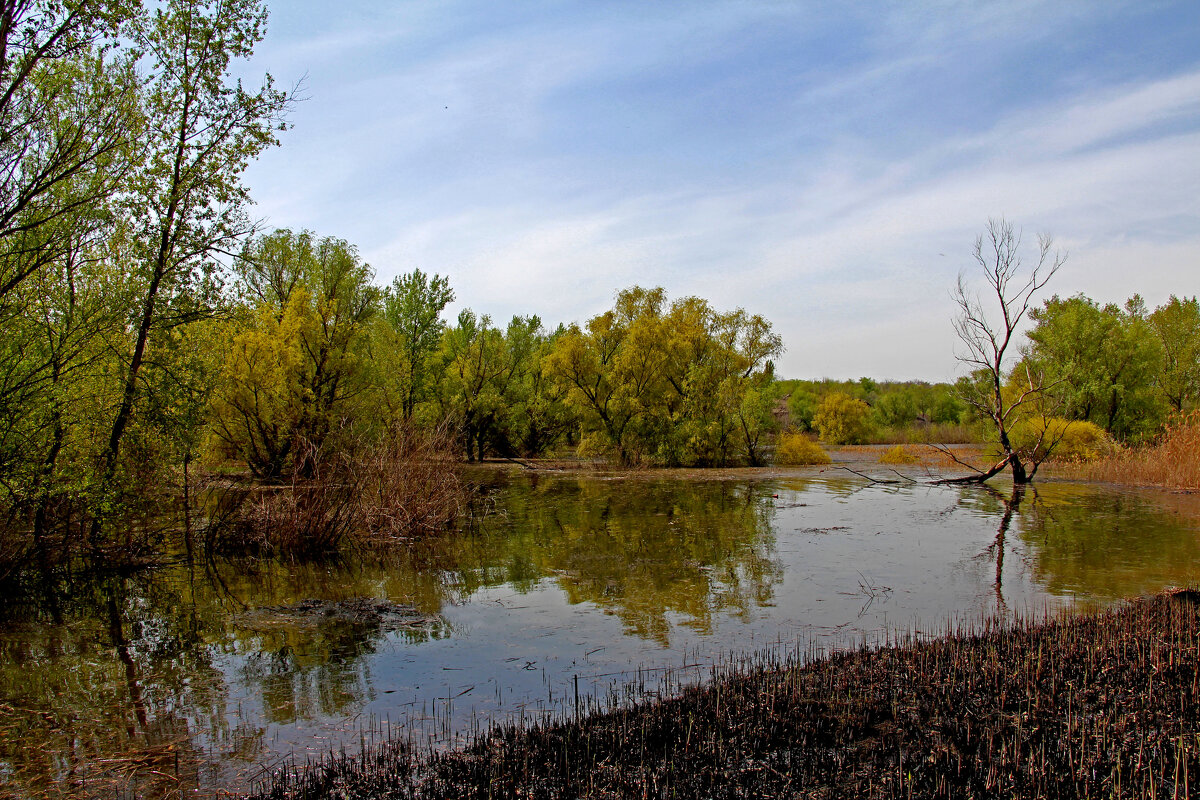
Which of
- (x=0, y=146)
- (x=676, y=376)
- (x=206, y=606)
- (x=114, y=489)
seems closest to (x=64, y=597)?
(x=114, y=489)

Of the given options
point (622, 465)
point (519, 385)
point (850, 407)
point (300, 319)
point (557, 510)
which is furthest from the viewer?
point (850, 407)

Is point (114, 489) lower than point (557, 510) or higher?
higher

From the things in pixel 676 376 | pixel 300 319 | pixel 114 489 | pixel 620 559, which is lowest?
pixel 620 559

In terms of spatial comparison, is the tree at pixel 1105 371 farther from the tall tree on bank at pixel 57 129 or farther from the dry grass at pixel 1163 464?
the tall tree on bank at pixel 57 129

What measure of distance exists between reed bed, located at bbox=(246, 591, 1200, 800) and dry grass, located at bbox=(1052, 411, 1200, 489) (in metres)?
20.8

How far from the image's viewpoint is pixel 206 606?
11148mm

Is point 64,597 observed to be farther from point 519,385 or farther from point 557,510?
point 519,385

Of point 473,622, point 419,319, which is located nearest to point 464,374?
point 419,319

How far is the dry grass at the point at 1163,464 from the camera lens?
76.9ft

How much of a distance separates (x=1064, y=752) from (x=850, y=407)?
169 ft

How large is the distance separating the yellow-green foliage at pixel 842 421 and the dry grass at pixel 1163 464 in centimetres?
2517

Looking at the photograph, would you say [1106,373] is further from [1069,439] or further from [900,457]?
[900,457]

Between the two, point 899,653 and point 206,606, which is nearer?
point 899,653

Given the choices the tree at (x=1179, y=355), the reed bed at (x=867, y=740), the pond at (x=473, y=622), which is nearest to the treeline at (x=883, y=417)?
the tree at (x=1179, y=355)
